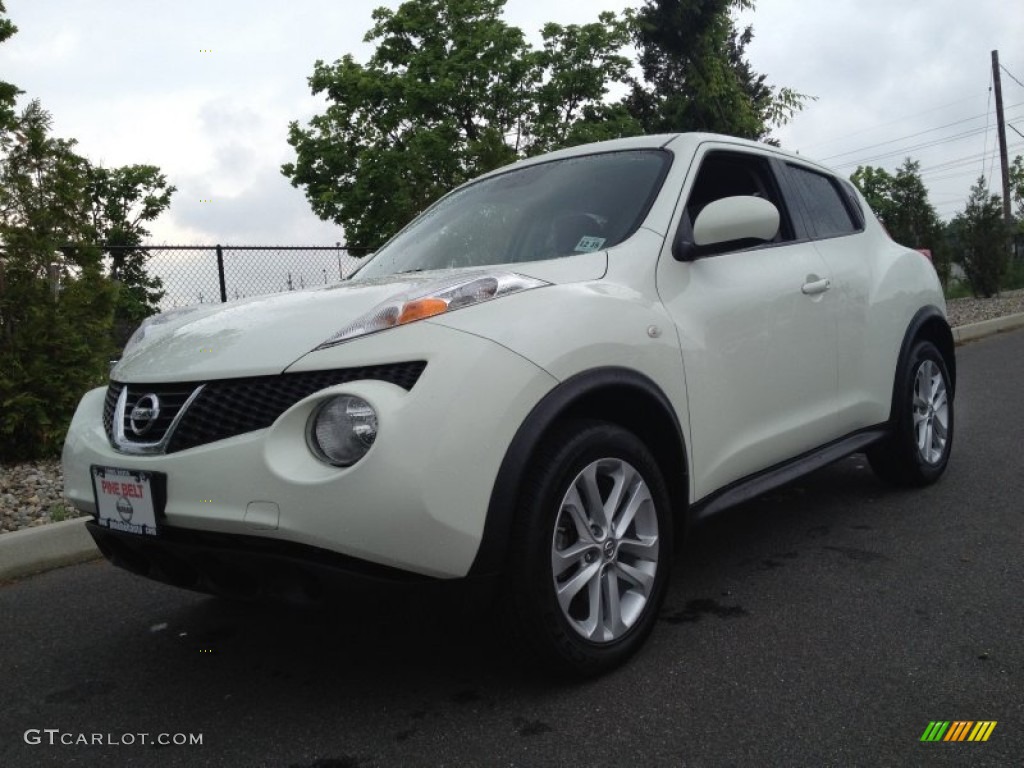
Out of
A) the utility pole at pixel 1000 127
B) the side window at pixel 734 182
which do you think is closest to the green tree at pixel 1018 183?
the utility pole at pixel 1000 127

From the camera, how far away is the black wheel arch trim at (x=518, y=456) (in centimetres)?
214

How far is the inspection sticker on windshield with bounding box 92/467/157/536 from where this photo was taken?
2.32m

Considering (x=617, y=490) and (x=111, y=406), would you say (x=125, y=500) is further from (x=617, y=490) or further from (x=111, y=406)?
(x=617, y=490)

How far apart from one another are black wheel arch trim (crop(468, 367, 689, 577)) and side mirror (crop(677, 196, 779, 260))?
0.71 meters

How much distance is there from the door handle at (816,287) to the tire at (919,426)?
0.81 m

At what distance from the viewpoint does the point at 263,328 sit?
2445 millimetres

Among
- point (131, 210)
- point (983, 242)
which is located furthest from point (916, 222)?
point (131, 210)

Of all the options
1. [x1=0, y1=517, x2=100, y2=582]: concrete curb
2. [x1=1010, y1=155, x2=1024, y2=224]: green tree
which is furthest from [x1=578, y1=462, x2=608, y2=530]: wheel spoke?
[x1=1010, y1=155, x2=1024, y2=224]: green tree

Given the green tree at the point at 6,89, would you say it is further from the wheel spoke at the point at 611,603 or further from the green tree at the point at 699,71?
the green tree at the point at 699,71

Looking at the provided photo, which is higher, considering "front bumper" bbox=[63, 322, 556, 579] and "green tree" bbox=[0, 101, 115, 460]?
"green tree" bbox=[0, 101, 115, 460]

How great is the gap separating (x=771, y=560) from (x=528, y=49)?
3169cm

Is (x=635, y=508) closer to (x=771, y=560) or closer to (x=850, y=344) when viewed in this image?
(x=771, y=560)

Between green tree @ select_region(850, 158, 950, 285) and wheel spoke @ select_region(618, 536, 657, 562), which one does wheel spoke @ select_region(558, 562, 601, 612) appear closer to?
wheel spoke @ select_region(618, 536, 657, 562)

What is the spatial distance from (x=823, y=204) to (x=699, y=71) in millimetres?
30145
